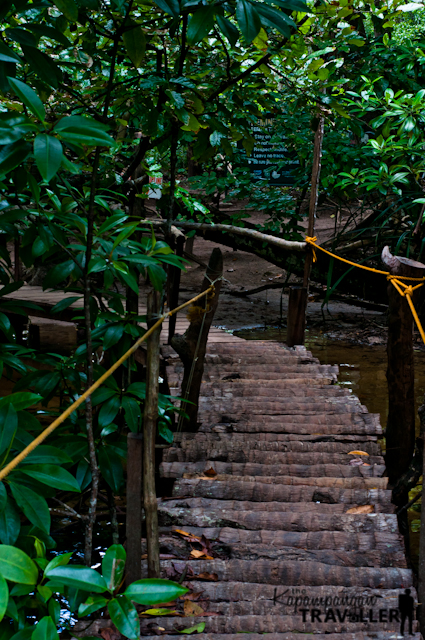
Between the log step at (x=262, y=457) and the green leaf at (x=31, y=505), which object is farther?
the log step at (x=262, y=457)

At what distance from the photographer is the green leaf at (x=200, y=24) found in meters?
1.20

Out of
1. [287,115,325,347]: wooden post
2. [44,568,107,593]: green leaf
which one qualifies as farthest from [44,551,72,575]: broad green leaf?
[287,115,325,347]: wooden post

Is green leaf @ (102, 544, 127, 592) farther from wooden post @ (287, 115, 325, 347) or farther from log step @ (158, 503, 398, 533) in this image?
wooden post @ (287, 115, 325, 347)

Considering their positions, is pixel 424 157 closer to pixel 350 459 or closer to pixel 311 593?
pixel 350 459

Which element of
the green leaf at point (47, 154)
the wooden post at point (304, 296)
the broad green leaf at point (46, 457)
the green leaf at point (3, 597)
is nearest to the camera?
the green leaf at point (3, 597)

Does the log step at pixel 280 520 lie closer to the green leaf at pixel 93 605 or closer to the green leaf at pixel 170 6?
the green leaf at pixel 93 605

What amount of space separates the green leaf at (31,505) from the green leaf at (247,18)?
40.9 inches

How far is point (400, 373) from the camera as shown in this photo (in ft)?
9.62

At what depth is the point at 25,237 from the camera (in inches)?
64.5

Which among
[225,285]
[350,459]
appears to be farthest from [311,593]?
[225,285]

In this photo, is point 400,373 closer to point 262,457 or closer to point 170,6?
point 262,457

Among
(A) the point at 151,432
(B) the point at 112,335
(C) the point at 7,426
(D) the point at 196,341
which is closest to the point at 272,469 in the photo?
(D) the point at 196,341

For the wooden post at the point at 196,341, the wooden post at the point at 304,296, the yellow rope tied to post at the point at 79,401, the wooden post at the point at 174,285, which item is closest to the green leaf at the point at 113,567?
the yellow rope tied to post at the point at 79,401

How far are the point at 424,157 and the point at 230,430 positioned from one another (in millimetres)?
2992
